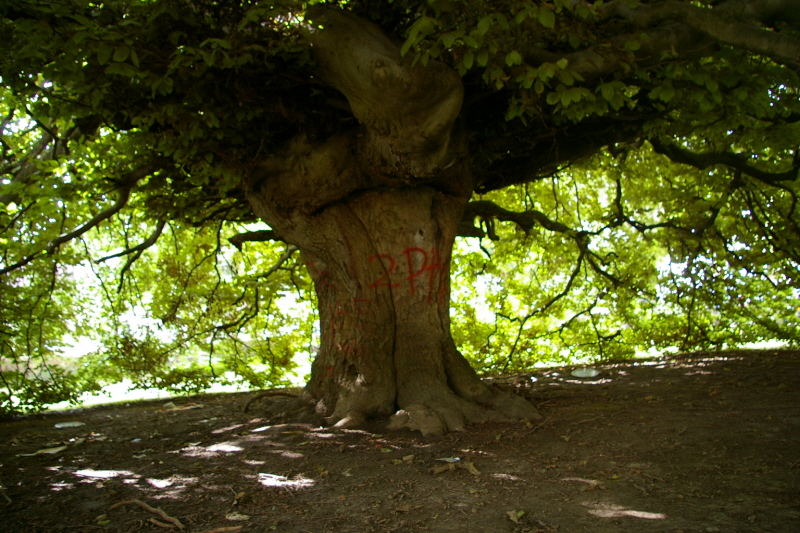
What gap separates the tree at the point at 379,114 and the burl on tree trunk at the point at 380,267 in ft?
0.06

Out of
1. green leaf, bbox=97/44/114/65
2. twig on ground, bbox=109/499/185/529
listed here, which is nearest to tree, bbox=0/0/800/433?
green leaf, bbox=97/44/114/65

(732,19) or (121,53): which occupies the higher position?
(732,19)

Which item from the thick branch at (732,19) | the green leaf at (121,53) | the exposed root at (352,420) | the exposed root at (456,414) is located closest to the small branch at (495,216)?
the exposed root at (456,414)

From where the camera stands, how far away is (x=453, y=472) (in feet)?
13.2

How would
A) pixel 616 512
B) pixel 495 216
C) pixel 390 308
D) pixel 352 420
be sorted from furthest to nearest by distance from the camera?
pixel 495 216 < pixel 390 308 < pixel 352 420 < pixel 616 512

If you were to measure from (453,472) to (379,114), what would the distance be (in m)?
2.61

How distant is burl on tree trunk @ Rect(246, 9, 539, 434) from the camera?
17.0 feet

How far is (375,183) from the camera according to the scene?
213 inches

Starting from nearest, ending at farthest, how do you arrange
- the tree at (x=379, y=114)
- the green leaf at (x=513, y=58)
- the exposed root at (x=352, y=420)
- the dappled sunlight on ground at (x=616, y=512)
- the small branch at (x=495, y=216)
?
the dappled sunlight on ground at (x=616, y=512), the green leaf at (x=513, y=58), the tree at (x=379, y=114), the exposed root at (x=352, y=420), the small branch at (x=495, y=216)

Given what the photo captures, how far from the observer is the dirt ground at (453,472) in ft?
10.6

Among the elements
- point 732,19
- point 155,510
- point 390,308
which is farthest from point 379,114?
point 155,510

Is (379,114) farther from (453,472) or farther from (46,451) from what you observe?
(46,451)

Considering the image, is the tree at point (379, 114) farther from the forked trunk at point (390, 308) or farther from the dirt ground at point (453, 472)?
the dirt ground at point (453, 472)

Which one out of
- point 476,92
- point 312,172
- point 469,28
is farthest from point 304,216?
point 469,28
